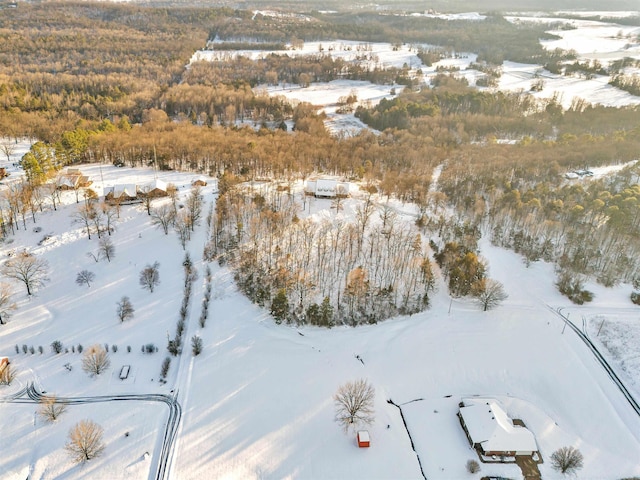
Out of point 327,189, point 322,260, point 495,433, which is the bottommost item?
point 495,433

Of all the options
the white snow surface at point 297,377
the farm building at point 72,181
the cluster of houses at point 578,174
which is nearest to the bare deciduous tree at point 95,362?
the white snow surface at point 297,377

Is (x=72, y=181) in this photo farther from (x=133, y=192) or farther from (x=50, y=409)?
(x=50, y=409)

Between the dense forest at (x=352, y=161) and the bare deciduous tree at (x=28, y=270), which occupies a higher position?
the dense forest at (x=352, y=161)

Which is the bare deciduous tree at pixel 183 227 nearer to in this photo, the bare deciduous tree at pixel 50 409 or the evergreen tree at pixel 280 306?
the evergreen tree at pixel 280 306

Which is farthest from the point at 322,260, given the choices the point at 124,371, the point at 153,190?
the point at 153,190

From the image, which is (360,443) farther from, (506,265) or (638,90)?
(638,90)

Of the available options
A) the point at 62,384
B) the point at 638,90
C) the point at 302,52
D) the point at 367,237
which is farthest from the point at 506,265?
the point at 302,52
